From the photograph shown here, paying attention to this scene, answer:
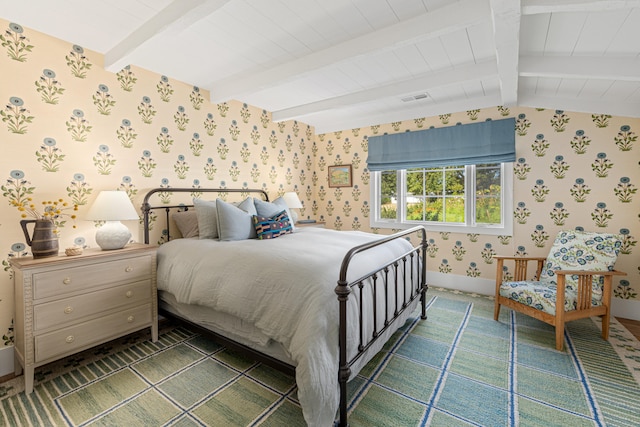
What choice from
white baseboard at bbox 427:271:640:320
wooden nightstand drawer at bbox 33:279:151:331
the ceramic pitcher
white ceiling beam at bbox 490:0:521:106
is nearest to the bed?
wooden nightstand drawer at bbox 33:279:151:331

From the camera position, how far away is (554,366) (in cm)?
209

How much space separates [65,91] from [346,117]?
10.8 ft

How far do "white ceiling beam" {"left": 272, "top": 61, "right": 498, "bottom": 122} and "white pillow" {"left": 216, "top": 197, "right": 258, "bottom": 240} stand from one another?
1764mm

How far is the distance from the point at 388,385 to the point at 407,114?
336cm

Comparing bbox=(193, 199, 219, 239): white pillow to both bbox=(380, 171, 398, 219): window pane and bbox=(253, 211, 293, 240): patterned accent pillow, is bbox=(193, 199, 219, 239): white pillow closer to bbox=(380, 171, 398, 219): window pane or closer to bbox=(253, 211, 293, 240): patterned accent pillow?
bbox=(253, 211, 293, 240): patterned accent pillow

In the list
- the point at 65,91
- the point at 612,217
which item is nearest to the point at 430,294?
the point at 612,217

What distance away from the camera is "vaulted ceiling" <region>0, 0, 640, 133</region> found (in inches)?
71.7

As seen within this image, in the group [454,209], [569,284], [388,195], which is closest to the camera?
[569,284]

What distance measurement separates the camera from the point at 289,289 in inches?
66.3

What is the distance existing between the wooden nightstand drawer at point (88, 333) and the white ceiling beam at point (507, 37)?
3187 millimetres

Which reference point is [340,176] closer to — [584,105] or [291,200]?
[291,200]

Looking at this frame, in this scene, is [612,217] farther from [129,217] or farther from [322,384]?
[129,217]

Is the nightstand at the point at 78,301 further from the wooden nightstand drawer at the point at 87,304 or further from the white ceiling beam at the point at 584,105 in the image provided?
the white ceiling beam at the point at 584,105

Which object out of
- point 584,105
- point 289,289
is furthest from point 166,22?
point 584,105
